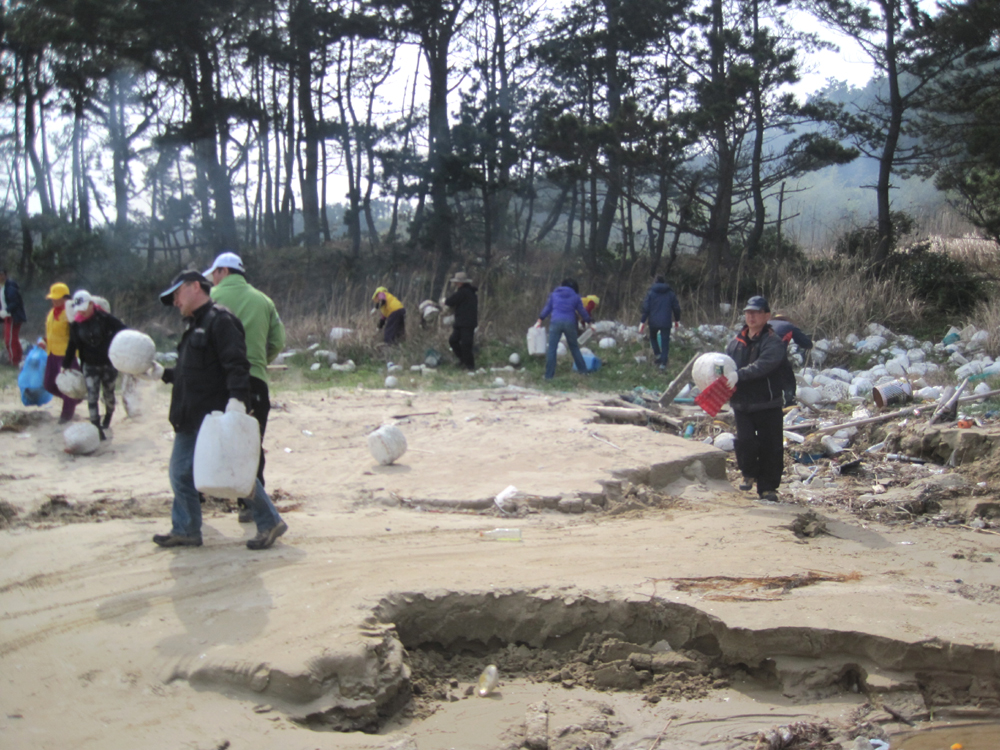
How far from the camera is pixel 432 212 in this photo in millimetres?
21047

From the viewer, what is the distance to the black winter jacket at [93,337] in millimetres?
7441

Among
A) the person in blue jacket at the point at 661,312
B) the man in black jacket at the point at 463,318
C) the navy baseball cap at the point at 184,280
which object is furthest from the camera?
the person in blue jacket at the point at 661,312

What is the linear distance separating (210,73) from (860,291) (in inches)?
655

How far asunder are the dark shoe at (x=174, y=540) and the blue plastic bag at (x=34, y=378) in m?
4.65

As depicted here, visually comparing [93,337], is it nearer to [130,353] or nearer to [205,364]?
[130,353]

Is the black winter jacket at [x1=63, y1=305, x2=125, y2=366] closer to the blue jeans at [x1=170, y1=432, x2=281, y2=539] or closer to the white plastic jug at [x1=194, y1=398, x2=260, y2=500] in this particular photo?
the blue jeans at [x1=170, y1=432, x2=281, y2=539]

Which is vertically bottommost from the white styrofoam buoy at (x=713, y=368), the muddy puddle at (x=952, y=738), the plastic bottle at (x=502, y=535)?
the muddy puddle at (x=952, y=738)

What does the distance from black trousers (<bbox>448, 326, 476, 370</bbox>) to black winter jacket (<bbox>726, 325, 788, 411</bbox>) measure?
279 inches

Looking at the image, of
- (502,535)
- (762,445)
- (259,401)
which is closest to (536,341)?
(762,445)

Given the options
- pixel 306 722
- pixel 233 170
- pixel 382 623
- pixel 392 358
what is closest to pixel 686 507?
pixel 382 623

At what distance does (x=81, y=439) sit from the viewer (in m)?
7.32

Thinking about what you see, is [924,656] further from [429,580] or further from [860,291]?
[860,291]

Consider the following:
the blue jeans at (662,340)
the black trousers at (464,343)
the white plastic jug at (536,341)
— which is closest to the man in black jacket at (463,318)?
the black trousers at (464,343)

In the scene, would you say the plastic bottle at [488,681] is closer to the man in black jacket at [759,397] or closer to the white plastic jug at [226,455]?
the white plastic jug at [226,455]
